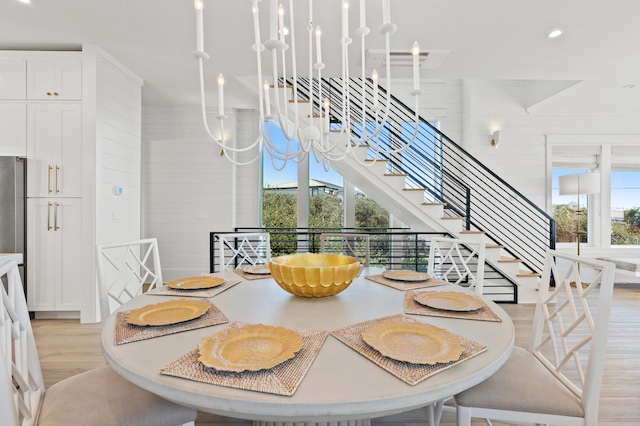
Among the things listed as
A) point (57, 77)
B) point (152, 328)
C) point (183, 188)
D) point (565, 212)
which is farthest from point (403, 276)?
point (565, 212)

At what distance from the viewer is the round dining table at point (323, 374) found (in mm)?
649

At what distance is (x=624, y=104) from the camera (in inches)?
180

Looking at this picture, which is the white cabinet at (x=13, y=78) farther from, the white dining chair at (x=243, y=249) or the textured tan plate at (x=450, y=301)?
the textured tan plate at (x=450, y=301)

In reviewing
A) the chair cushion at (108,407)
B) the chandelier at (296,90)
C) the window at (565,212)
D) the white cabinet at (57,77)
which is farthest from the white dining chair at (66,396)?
the window at (565,212)

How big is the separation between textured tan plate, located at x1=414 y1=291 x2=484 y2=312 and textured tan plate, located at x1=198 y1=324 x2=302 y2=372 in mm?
590

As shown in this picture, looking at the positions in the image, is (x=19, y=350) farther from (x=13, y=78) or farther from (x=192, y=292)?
(x=13, y=78)

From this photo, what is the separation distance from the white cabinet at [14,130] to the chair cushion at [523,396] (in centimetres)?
394

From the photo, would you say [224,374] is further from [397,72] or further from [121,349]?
[397,72]

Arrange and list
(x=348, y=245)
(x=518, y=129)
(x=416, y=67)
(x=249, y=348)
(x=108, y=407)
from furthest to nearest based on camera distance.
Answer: (x=518, y=129) → (x=348, y=245) → (x=416, y=67) → (x=108, y=407) → (x=249, y=348)

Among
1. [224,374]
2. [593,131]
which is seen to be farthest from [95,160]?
[593,131]

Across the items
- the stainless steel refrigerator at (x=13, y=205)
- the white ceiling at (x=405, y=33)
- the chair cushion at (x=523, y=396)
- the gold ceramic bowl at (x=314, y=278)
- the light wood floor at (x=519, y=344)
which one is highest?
the white ceiling at (x=405, y=33)

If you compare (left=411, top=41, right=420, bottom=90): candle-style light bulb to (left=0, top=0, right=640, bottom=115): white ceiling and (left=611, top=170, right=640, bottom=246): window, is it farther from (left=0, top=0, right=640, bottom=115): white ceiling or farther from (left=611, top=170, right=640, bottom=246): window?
Result: (left=611, top=170, right=640, bottom=246): window

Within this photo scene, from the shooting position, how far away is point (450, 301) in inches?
50.6

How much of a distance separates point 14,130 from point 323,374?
12.4 ft
